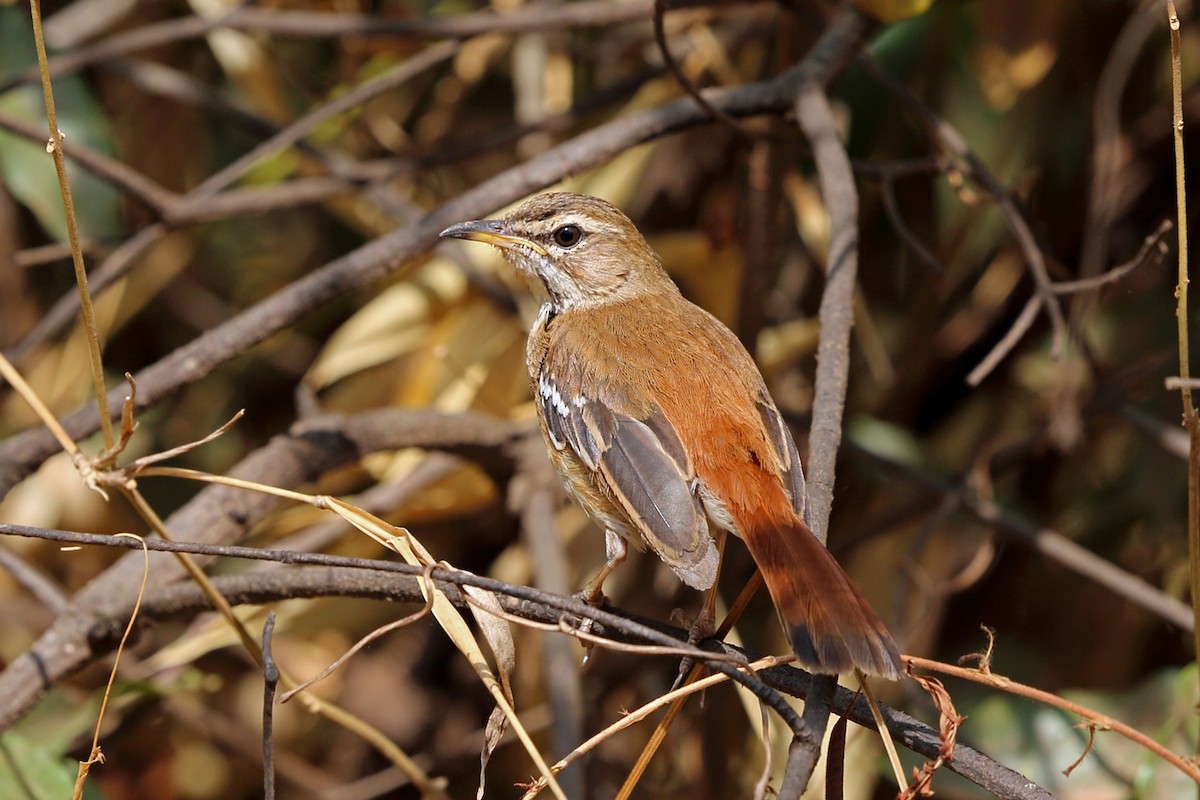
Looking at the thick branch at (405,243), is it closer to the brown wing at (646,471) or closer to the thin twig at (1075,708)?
the brown wing at (646,471)

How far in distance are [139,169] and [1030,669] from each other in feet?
12.0

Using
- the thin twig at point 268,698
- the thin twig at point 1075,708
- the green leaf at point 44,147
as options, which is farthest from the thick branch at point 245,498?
Result: the thin twig at point 1075,708

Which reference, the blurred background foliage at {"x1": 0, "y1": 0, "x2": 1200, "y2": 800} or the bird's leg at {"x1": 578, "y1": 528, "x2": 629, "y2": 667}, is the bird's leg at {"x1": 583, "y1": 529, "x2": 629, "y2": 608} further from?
the blurred background foliage at {"x1": 0, "y1": 0, "x2": 1200, "y2": 800}

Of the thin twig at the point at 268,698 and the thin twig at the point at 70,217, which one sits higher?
the thin twig at the point at 70,217

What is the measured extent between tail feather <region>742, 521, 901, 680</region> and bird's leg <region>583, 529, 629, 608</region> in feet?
1.64

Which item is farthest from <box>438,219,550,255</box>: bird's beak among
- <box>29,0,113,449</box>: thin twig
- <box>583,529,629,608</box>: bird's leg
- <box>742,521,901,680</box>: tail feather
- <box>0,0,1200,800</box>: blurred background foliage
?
<box>742,521,901,680</box>: tail feather

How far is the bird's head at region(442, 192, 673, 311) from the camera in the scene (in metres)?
3.50

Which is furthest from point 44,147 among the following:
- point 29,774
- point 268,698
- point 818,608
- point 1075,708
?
point 1075,708

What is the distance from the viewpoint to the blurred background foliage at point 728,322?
12.8 feet

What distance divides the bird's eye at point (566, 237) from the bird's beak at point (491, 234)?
0.05m

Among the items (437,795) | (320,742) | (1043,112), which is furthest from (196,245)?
(1043,112)

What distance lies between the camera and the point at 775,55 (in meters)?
4.33

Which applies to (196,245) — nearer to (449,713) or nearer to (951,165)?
(449,713)

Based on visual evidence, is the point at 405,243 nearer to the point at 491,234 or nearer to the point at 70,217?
the point at 491,234
